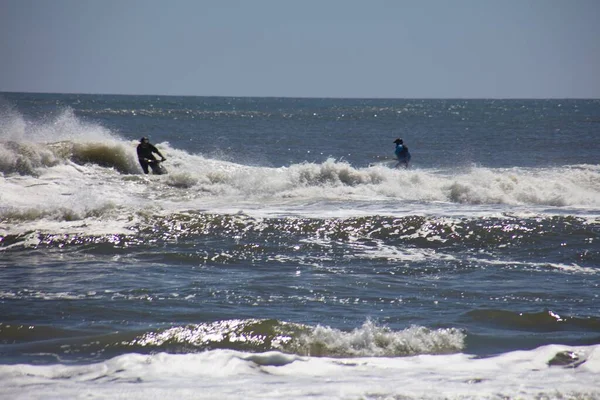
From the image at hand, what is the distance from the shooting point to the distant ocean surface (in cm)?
616

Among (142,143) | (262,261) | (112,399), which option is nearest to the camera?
(112,399)

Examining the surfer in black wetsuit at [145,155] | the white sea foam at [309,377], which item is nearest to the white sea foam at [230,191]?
the surfer in black wetsuit at [145,155]

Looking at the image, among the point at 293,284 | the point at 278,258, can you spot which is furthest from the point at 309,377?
the point at 278,258

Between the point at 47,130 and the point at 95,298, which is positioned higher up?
the point at 47,130

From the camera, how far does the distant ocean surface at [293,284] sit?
6.16 meters

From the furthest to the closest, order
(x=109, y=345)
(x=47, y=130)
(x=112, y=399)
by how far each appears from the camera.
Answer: (x=47, y=130)
(x=109, y=345)
(x=112, y=399)

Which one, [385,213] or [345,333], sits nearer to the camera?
[345,333]

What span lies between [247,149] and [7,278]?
29654 millimetres

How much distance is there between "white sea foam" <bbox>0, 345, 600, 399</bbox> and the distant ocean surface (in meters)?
0.02

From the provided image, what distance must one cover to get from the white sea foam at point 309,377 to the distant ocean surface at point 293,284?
24mm

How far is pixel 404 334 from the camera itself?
721 centimetres

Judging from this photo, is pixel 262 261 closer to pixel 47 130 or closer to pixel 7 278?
pixel 7 278

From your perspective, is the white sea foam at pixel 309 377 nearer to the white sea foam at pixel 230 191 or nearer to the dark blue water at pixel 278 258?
the dark blue water at pixel 278 258

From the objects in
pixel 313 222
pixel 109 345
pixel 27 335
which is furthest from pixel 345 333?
pixel 313 222
